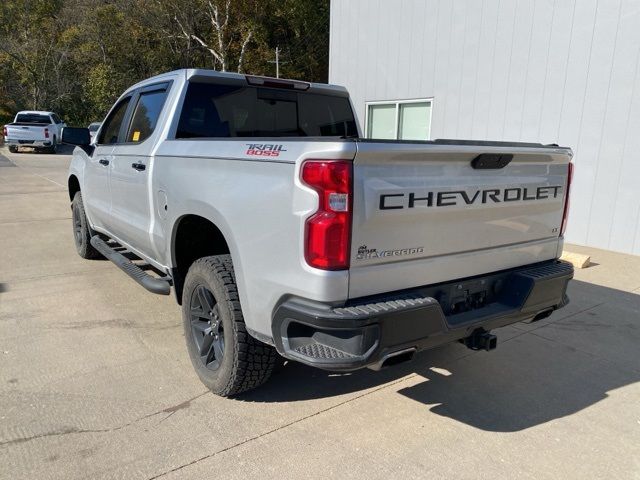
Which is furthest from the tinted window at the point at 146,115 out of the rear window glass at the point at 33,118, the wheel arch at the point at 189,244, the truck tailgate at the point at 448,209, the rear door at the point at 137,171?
the rear window glass at the point at 33,118

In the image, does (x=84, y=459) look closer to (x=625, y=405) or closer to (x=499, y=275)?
(x=499, y=275)

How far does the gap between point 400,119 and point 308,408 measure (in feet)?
27.0

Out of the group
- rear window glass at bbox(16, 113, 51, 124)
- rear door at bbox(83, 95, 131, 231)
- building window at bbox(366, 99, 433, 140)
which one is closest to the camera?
rear door at bbox(83, 95, 131, 231)

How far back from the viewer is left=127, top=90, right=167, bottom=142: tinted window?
Answer: 4.30 meters

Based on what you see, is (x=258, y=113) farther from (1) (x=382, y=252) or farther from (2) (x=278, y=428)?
(2) (x=278, y=428)

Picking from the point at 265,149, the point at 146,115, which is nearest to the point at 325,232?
the point at 265,149

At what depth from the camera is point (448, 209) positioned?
286cm

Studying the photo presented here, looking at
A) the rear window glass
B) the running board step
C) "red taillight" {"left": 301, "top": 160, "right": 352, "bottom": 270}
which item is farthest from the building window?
the rear window glass

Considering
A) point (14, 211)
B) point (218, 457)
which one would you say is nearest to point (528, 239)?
point (218, 457)

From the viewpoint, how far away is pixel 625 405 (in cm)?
351

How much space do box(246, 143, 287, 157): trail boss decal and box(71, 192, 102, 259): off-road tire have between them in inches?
163

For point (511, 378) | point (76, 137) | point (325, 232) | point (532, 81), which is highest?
point (532, 81)

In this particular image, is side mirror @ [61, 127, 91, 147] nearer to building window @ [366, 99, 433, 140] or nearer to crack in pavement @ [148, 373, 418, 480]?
crack in pavement @ [148, 373, 418, 480]

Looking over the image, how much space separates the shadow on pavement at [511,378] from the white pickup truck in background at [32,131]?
78.4 ft
